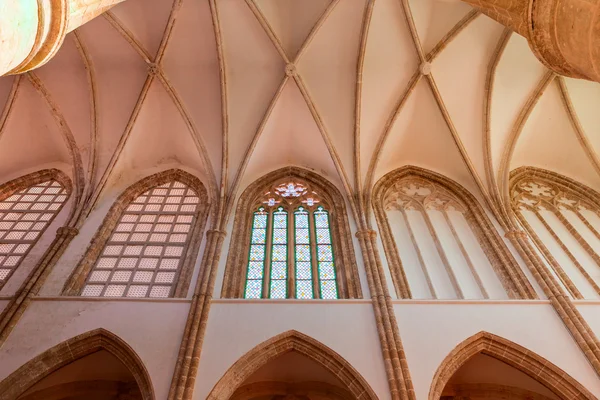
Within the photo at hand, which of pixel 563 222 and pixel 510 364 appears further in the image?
pixel 563 222

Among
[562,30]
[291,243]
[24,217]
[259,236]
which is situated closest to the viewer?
[562,30]

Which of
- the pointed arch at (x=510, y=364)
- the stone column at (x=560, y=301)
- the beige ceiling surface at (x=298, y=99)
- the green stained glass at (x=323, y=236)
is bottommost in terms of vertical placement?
the pointed arch at (x=510, y=364)

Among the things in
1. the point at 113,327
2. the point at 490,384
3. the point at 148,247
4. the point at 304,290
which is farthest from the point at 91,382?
the point at 490,384

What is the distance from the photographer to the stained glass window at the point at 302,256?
9297mm

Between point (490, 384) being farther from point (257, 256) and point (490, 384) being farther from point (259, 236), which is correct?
point (259, 236)

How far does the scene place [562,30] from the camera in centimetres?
368

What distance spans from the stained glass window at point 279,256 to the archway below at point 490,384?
12.7ft

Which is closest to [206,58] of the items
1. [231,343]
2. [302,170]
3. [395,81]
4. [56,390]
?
[302,170]

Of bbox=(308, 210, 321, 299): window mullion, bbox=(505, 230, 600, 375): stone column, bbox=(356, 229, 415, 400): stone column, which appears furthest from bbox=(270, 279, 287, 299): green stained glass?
bbox=(505, 230, 600, 375): stone column

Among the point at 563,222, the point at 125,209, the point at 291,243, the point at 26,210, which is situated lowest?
the point at 291,243

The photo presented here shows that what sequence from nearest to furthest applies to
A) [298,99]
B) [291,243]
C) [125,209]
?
[291,243], [125,209], [298,99]

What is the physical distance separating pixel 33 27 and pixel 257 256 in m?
7.34

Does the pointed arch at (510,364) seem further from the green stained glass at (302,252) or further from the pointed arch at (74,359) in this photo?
the pointed arch at (74,359)

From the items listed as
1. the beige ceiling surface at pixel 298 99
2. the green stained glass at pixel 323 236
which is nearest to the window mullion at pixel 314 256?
the green stained glass at pixel 323 236
